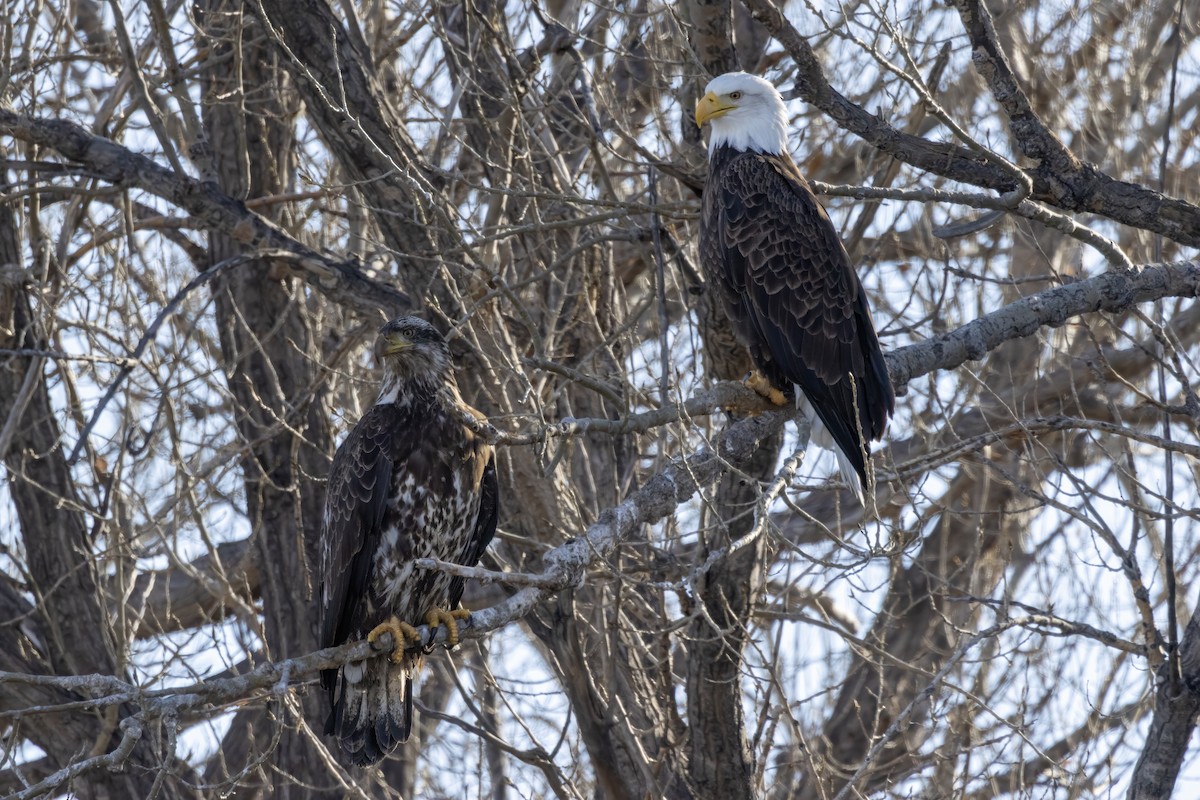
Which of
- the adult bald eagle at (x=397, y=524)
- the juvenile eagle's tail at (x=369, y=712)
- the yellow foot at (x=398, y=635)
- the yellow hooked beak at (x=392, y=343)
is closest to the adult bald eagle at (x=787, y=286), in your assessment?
the adult bald eagle at (x=397, y=524)

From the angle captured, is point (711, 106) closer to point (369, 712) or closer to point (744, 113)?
point (744, 113)

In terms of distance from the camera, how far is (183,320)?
25.0 feet

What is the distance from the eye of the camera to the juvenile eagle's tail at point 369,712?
4.98m

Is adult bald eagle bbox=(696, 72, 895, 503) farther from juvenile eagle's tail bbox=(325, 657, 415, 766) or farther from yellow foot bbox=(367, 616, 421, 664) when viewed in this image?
juvenile eagle's tail bbox=(325, 657, 415, 766)

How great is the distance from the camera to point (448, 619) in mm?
4645

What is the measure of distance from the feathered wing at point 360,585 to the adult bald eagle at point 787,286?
1449 millimetres

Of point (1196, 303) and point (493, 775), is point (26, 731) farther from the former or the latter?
point (1196, 303)

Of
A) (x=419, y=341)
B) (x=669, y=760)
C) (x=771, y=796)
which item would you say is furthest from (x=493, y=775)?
(x=419, y=341)

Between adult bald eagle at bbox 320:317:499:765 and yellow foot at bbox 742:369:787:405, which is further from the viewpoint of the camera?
yellow foot at bbox 742:369:787:405

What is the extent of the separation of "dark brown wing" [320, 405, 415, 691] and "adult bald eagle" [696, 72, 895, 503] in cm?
144

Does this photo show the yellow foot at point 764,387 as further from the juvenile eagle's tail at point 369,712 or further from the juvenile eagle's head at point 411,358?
the juvenile eagle's tail at point 369,712

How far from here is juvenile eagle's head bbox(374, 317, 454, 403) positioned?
5.00 meters

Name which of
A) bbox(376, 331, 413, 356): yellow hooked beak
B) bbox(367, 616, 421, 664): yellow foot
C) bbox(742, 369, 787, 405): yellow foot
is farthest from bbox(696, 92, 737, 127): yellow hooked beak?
bbox(367, 616, 421, 664): yellow foot

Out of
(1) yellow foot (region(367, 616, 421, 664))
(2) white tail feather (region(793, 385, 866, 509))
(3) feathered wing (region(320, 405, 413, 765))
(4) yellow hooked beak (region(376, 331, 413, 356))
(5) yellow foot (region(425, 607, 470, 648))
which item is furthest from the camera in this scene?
(2) white tail feather (region(793, 385, 866, 509))
